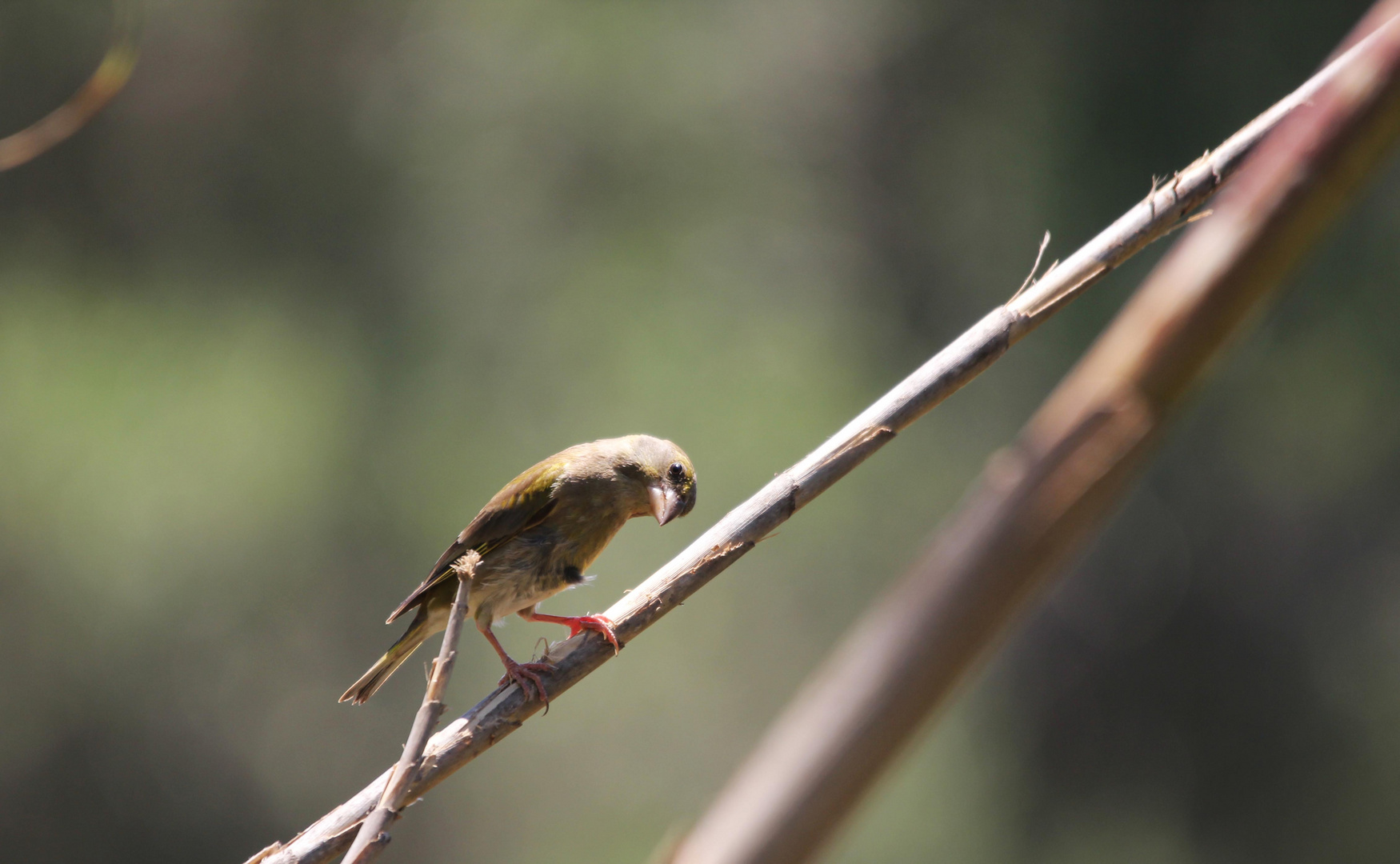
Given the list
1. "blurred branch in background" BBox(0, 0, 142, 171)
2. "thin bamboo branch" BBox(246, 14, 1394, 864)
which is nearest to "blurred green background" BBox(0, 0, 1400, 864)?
"thin bamboo branch" BBox(246, 14, 1394, 864)

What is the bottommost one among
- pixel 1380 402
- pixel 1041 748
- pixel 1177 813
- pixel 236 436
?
pixel 1177 813

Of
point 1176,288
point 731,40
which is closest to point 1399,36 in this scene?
point 1176,288

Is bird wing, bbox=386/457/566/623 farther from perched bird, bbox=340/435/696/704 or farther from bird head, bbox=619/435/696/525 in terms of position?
bird head, bbox=619/435/696/525

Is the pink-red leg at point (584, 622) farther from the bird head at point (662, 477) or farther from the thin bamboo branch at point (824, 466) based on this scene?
the bird head at point (662, 477)

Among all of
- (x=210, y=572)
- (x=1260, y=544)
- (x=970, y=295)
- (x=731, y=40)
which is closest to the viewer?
(x=210, y=572)

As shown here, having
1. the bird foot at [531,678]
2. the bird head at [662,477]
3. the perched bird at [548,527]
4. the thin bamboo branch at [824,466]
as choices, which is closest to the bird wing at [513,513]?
the perched bird at [548,527]

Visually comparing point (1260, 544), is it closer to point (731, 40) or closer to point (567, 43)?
point (731, 40)
